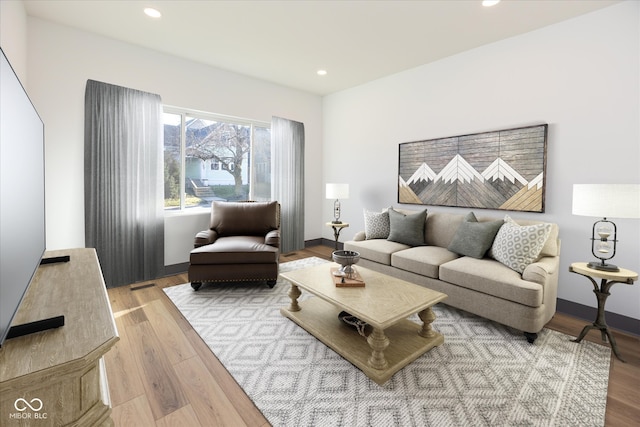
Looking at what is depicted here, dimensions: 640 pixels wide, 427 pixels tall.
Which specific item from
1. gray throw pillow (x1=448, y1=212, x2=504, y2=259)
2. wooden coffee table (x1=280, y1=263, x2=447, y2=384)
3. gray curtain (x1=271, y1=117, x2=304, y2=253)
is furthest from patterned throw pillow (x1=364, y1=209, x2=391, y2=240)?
gray curtain (x1=271, y1=117, x2=304, y2=253)

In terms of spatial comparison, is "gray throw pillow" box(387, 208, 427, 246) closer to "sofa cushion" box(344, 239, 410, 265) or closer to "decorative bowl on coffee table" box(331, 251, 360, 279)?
"sofa cushion" box(344, 239, 410, 265)

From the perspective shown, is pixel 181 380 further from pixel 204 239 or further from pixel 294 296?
pixel 204 239

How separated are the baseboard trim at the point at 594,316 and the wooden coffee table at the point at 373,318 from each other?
1585mm

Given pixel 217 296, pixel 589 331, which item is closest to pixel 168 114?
pixel 217 296

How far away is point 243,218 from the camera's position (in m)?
3.75

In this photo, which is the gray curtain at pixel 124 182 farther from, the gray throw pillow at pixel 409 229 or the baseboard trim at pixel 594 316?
the baseboard trim at pixel 594 316

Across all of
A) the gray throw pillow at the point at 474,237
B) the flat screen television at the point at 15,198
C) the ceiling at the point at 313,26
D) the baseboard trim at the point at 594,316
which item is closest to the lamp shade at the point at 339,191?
the ceiling at the point at 313,26

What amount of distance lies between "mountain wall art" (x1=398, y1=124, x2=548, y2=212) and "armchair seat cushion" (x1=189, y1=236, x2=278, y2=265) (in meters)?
2.05

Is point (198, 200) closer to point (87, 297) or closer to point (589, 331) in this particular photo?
point (87, 297)

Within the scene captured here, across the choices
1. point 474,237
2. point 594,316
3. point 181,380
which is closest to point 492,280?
point 474,237

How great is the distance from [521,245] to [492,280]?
433 mm

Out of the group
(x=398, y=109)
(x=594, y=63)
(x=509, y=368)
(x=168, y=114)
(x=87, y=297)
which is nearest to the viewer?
(x=87, y=297)

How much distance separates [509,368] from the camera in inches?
73.3

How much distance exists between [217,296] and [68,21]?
310 centimetres
